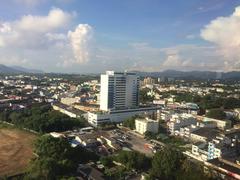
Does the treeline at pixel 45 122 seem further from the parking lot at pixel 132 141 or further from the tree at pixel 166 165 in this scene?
the tree at pixel 166 165

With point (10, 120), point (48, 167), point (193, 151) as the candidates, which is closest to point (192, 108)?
point (193, 151)

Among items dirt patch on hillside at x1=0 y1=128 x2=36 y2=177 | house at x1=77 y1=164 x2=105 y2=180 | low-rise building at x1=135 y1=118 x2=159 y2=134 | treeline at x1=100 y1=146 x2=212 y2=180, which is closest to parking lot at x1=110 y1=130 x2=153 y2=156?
low-rise building at x1=135 y1=118 x2=159 y2=134

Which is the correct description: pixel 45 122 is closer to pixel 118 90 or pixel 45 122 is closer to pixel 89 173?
pixel 118 90

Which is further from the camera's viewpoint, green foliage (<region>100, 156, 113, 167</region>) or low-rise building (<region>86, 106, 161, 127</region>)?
low-rise building (<region>86, 106, 161, 127</region>)

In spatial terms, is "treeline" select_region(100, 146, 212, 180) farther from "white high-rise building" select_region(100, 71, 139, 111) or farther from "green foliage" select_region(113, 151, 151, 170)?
"white high-rise building" select_region(100, 71, 139, 111)

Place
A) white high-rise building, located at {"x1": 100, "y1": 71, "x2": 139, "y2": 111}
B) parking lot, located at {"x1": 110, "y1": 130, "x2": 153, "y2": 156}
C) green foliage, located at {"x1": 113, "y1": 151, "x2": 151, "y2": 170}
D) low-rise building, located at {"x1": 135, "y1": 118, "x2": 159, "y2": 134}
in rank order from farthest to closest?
1. white high-rise building, located at {"x1": 100, "y1": 71, "x2": 139, "y2": 111}
2. low-rise building, located at {"x1": 135, "y1": 118, "x2": 159, "y2": 134}
3. parking lot, located at {"x1": 110, "y1": 130, "x2": 153, "y2": 156}
4. green foliage, located at {"x1": 113, "y1": 151, "x2": 151, "y2": 170}

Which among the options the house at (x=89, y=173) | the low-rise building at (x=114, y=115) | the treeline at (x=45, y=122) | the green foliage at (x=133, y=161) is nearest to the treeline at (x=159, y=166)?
the green foliage at (x=133, y=161)
